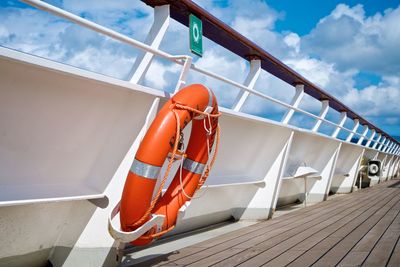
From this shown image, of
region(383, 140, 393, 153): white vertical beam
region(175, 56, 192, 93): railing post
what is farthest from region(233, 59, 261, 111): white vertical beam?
region(383, 140, 393, 153): white vertical beam

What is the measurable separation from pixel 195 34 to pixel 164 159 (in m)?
1.00

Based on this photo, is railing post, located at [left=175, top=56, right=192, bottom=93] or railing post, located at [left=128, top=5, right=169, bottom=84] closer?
railing post, located at [left=128, top=5, right=169, bottom=84]

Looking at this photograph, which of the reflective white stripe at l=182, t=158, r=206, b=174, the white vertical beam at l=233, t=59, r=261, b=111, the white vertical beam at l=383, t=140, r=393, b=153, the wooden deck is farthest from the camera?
the white vertical beam at l=383, t=140, r=393, b=153

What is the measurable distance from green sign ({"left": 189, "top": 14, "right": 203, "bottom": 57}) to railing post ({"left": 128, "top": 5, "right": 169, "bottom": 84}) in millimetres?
243

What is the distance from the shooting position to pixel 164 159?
2.00m

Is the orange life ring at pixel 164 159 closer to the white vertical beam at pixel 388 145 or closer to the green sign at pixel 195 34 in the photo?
the green sign at pixel 195 34

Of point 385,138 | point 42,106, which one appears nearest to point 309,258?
point 42,106

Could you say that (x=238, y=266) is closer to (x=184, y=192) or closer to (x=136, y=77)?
(x=184, y=192)

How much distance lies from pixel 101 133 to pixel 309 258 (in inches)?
57.8

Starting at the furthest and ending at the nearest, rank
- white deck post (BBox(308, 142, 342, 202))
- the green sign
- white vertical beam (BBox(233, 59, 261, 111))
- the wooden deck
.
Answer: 1. white deck post (BBox(308, 142, 342, 202))
2. white vertical beam (BBox(233, 59, 261, 111))
3. the green sign
4. the wooden deck

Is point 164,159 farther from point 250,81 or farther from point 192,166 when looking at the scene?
point 250,81

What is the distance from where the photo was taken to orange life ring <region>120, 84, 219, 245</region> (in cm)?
195

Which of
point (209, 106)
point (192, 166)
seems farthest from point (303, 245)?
point (209, 106)

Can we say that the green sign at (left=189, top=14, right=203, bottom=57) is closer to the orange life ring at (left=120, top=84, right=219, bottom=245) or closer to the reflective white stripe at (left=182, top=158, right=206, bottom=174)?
the orange life ring at (left=120, top=84, right=219, bottom=245)
